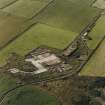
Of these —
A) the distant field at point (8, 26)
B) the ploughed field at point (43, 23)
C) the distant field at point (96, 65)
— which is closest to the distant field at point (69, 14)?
the ploughed field at point (43, 23)

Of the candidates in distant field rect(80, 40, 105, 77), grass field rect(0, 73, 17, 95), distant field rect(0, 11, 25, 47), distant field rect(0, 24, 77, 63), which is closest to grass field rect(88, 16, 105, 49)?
distant field rect(80, 40, 105, 77)

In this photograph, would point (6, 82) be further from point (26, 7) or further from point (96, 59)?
point (26, 7)

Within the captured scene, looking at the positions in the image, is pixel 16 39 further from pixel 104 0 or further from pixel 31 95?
pixel 104 0

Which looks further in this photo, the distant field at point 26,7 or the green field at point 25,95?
the distant field at point 26,7

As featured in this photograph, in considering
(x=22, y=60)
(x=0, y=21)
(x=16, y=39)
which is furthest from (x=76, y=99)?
(x=0, y=21)

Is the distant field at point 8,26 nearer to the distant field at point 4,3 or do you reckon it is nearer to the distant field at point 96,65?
the distant field at point 4,3

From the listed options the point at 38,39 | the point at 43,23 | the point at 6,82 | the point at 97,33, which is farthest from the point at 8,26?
the point at 6,82

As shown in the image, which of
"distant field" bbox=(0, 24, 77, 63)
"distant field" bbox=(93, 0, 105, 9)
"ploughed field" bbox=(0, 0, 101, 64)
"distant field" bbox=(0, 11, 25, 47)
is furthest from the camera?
"distant field" bbox=(93, 0, 105, 9)

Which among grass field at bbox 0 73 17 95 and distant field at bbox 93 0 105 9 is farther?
distant field at bbox 93 0 105 9

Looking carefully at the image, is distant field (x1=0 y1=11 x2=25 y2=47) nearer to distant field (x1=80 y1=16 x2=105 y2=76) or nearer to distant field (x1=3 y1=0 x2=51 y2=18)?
distant field (x1=3 y1=0 x2=51 y2=18)
